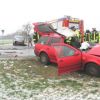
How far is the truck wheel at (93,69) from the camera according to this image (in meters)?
13.2

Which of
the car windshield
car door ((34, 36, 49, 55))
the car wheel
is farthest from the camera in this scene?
the car windshield

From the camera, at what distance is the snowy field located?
33.9ft

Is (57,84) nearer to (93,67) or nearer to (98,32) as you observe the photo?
(93,67)

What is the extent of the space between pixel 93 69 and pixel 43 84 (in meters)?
2.40

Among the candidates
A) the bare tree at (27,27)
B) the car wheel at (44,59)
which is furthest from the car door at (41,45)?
the bare tree at (27,27)

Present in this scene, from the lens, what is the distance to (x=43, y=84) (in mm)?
12047

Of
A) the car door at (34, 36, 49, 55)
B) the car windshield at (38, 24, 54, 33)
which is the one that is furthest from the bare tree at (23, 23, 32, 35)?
the car door at (34, 36, 49, 55)

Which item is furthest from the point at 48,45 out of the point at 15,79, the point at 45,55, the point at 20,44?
the point at 20,44

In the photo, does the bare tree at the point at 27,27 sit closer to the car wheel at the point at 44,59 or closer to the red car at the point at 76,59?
the car wheel at the point at 44,59

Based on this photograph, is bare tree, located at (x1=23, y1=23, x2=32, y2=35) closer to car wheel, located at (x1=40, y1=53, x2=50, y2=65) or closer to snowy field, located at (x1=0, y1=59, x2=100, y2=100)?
car wheel, located at (x1=40, y1=53, x2=50, y2=65)

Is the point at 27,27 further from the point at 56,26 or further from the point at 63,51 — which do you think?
the point at 63,51

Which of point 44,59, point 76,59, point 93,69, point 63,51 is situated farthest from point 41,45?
point 93,69

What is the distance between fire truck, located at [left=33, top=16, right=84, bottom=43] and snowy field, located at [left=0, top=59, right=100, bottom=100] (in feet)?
16.1

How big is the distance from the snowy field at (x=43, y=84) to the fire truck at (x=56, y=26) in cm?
490
